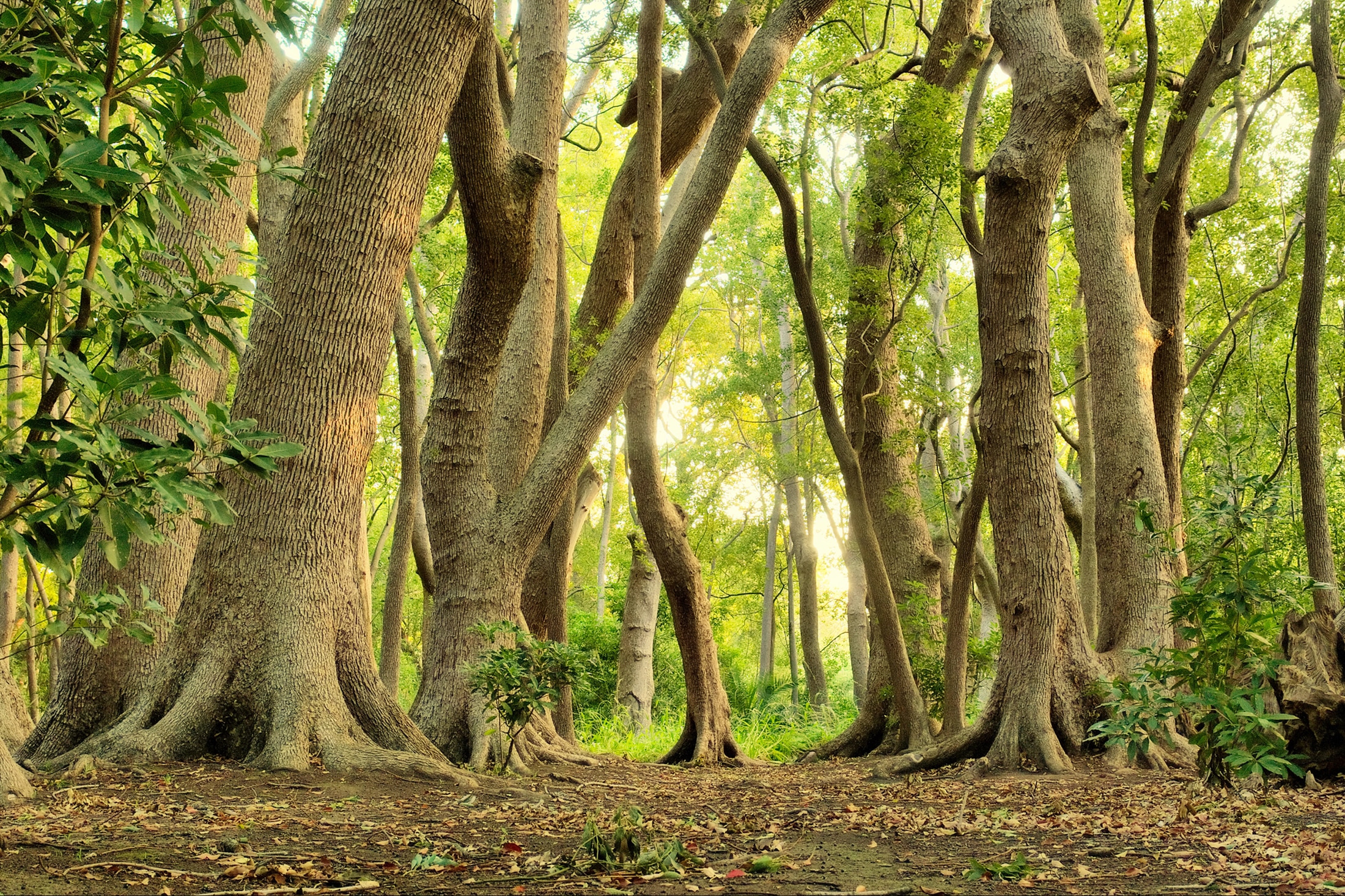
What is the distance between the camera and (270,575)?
4.80 m

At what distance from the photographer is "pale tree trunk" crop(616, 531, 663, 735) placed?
1461 cm

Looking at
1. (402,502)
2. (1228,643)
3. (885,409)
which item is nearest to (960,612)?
(885,409)

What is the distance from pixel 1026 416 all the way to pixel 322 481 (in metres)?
4.72

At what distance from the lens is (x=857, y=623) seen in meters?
18.8

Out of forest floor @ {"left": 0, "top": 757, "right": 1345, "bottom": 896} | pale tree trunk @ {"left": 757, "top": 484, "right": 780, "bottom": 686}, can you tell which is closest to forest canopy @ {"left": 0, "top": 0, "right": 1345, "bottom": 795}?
forest floor @ {"left": 0, "top": 757, "right": 1345, "bottom": 896}

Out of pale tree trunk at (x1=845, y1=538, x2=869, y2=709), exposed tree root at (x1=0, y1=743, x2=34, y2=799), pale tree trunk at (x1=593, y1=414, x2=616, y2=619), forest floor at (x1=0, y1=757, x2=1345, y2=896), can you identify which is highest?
pale tree trunk at (x1=593, y1=414, x2=616, y2=619)

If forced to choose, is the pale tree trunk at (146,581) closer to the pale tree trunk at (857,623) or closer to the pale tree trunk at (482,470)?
the pale tree trunk at (482,470)

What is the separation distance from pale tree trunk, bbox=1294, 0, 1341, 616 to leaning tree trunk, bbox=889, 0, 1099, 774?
1.70m

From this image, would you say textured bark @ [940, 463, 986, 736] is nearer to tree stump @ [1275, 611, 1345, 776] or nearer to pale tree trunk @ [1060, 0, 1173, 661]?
pale tree trunk @ [1060, 0, 1173, 661]

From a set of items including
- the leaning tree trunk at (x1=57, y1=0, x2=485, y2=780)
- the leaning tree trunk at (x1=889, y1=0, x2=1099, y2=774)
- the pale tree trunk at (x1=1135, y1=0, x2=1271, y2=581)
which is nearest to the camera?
the leaning tree trunk at (x1=57, y1=0, x2=485, y2=780)

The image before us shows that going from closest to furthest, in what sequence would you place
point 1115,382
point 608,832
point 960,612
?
1. point 608,832
2. point 1115,382
3. point 960,612

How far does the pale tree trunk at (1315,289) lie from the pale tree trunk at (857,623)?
9.85 metres

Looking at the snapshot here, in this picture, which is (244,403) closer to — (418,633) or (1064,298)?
(1064,298)

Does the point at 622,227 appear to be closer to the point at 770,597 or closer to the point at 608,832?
the point at 608,832
